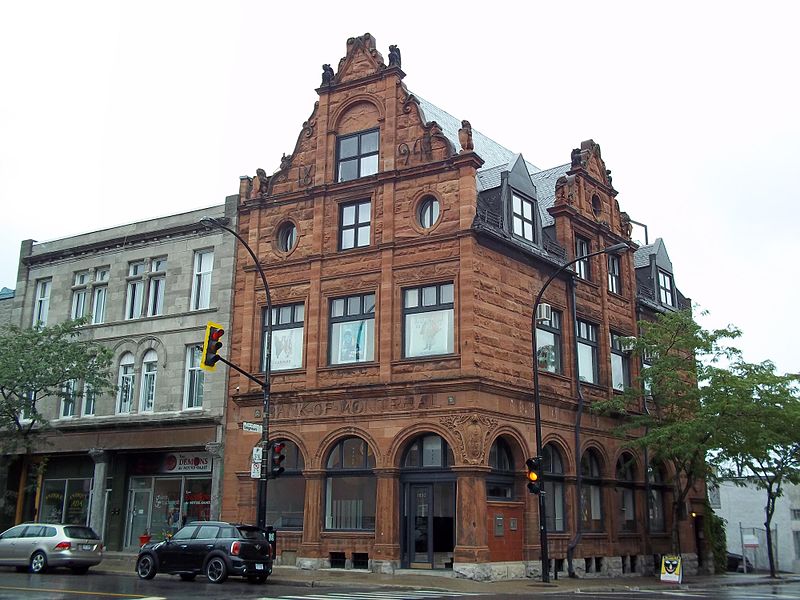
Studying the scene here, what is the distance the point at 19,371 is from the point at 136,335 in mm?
5161

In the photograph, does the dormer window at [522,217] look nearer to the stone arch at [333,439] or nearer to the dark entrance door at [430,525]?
the stone arch at [333,439]

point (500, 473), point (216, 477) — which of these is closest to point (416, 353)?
point (500, 473)

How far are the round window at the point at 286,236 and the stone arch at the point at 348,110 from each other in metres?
3.95

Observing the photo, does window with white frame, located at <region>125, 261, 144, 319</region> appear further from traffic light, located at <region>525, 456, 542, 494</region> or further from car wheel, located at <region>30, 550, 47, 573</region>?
traffic light, located at <region>525, 456, 542, 494</region>

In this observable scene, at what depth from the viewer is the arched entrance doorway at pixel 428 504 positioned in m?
27.4

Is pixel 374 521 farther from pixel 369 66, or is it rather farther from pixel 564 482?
pixel 369 66

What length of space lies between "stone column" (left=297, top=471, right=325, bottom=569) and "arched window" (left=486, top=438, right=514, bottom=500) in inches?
223

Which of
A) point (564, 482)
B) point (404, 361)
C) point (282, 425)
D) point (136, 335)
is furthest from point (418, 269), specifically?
point (136, 335)

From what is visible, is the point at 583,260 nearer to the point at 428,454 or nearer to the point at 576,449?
the point at 576,449

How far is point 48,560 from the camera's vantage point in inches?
1043

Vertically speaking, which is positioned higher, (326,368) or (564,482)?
(326,368)

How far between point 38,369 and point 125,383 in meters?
4.32

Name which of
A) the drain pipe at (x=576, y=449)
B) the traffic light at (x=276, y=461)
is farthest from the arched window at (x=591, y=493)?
the traffic light at (x=276, y=461)

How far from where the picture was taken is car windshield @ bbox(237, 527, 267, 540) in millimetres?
23812
